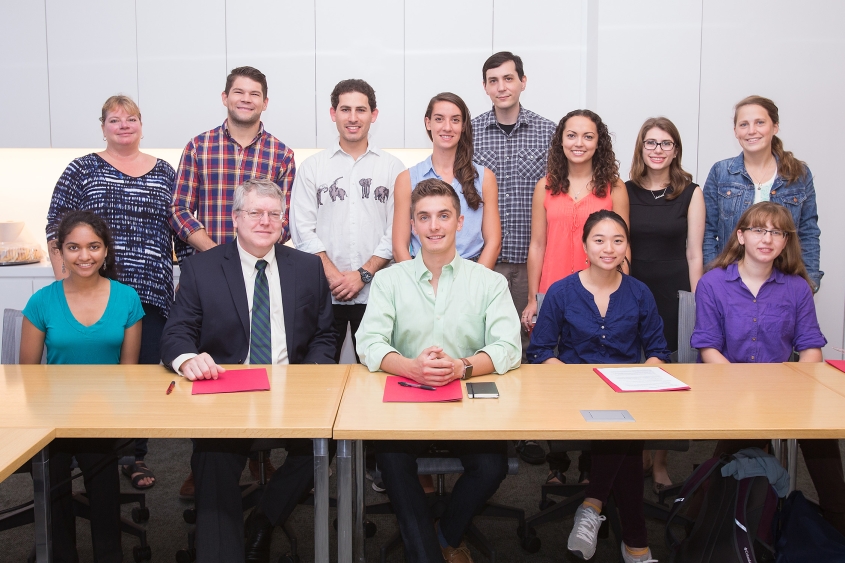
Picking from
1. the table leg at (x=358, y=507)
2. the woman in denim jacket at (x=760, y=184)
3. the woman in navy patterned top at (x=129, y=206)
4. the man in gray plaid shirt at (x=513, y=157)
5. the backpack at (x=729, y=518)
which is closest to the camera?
the backpack at (x=729, y=518)

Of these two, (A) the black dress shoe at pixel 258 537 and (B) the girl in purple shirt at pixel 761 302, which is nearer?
(A) the black dress shoe at pixel 258 537

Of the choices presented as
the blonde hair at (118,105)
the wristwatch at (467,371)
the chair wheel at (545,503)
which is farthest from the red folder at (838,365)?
the blonde hair at (118,105)

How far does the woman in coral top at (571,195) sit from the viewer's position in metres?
2.99

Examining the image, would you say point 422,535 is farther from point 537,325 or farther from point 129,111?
point 129,111

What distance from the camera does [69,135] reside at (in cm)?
455

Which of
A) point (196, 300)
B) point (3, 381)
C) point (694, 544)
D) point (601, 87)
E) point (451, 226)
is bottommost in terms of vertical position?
point (694, 544)

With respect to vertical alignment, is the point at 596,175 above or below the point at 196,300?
above

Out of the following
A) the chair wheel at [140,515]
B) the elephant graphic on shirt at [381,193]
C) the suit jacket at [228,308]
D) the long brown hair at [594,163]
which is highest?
the long brown hair at [594,163]

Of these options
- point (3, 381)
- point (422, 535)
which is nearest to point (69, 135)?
point (3, 381)

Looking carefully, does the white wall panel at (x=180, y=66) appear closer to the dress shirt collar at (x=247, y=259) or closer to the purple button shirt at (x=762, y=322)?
the dress shirt collar at (x=247, y=259)

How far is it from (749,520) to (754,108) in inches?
73.8

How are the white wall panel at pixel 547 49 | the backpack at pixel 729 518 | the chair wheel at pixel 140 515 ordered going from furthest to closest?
the white wall panel at pixel 547 49 → the chair wheel at pixel 140 515 → the backpack at pixel 729 518

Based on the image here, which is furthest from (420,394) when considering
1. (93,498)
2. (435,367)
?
(93,498)

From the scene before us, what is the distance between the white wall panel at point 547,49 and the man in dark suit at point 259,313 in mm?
2491
